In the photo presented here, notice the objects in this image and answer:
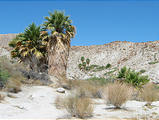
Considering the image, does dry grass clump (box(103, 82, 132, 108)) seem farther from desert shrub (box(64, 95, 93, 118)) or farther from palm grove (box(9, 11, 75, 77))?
palm grove (box(9, 11, 75, 77))

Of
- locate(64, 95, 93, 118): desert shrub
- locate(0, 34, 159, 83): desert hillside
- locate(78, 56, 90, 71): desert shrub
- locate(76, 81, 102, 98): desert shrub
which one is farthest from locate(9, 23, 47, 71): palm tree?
locate(78, 56, 90, 71): desert shrub

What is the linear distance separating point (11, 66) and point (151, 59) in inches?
1373

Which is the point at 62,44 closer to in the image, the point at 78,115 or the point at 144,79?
the point at 144,79

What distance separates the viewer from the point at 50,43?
20766mm

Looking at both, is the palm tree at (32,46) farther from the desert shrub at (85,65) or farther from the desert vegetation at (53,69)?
the desert shrub at (85,65)

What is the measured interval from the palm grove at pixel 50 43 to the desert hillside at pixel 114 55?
74.0 ft

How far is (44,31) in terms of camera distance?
68.9 feet

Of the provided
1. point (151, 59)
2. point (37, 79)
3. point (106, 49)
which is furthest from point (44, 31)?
point (106, 49)

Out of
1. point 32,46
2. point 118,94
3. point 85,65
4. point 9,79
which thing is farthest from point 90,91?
point 85,65

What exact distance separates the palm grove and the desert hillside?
74.0ft

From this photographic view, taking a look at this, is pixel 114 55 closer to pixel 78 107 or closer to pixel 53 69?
pixel 53 69

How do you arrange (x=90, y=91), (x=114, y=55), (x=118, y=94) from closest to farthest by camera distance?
(x=118, y=94), (x=90, y=91), (x=114, y=55)

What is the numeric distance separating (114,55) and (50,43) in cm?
3935

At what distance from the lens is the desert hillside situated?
45.6 meters
